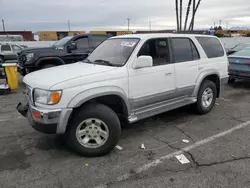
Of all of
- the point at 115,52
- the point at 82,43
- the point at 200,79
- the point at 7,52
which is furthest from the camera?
the point at 7,52

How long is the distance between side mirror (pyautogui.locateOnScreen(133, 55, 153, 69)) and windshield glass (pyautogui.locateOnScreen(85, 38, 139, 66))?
0.22 meters

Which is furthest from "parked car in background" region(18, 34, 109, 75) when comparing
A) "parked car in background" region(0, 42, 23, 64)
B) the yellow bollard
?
"parked car in background" region(0, 42, 23, 64)

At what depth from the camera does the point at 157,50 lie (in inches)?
174

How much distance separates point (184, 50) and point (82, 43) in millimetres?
5351

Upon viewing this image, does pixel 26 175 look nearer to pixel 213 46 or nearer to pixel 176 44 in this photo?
pixel 176 44

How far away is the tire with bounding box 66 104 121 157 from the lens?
135 inches

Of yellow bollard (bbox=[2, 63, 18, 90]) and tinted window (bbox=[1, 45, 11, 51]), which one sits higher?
tinted window (bbox=[1, 45, 11, 51])

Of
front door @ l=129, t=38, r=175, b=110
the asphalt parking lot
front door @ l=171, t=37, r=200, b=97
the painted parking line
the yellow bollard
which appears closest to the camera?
the asphalt parking lot

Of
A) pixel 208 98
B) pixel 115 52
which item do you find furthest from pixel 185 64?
pixel 115 52

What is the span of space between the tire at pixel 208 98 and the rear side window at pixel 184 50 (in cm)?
69

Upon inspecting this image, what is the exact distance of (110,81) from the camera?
359 centimetres

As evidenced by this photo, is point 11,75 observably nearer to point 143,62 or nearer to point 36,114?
point 36,114

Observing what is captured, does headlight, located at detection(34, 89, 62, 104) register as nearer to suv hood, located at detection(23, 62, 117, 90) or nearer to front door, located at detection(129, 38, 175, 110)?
suv hood, located at detection(23, 62, 117, 90)

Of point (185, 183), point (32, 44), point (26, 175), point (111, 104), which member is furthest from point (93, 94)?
point (32, 44)
